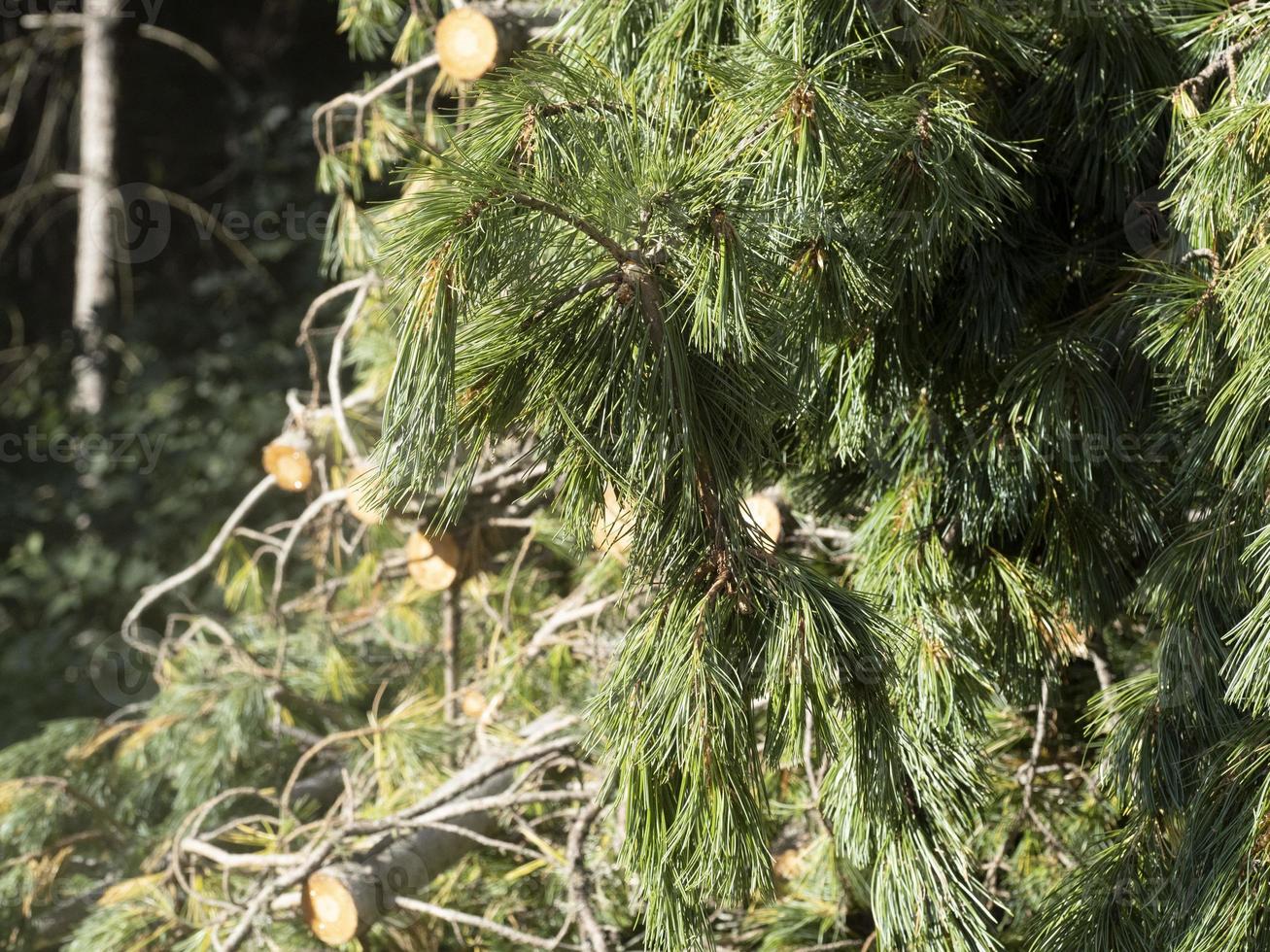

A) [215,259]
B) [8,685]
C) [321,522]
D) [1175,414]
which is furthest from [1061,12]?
[215,259]

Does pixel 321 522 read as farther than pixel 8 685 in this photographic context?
No

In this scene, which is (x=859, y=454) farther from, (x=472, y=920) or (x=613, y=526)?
(x=472, y=920)

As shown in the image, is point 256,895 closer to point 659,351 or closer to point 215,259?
point 659,351

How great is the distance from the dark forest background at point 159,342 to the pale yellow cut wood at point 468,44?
5.75ft

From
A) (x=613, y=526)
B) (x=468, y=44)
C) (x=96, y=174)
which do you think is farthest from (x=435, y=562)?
(x=96, y=174)

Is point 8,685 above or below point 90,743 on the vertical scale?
below

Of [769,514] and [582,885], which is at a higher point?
[769,514]

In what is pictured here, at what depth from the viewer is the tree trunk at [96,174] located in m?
3.21

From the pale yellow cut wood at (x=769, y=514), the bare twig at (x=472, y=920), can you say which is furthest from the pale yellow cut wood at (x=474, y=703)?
the pale yellow cut wood at (x=769, y=514)

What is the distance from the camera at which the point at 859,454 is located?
3.34 feet

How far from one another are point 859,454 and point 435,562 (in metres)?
0.74

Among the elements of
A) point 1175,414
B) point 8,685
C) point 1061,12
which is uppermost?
point 1061,12

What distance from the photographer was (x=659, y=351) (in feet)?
2.31

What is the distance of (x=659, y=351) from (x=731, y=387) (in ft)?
0.22
